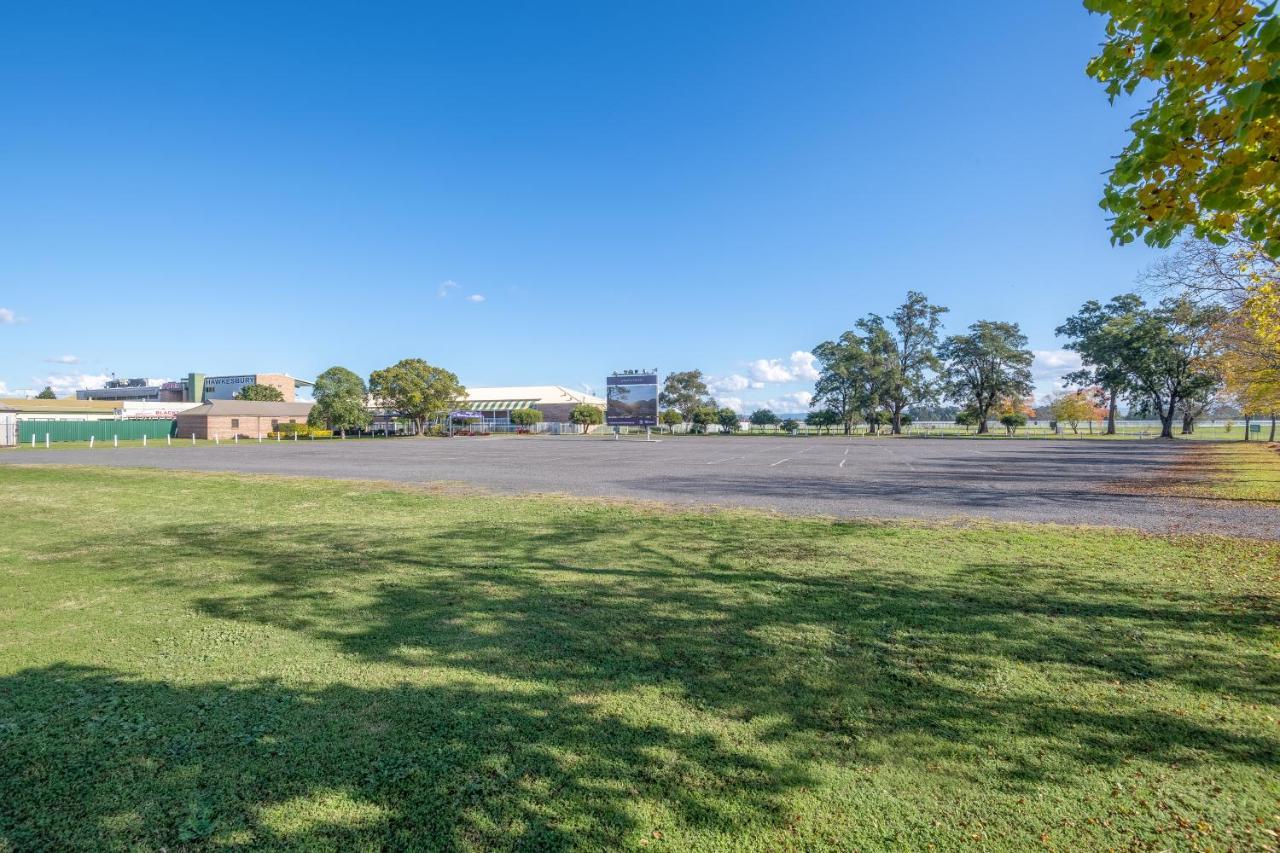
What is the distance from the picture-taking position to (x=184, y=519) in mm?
10094

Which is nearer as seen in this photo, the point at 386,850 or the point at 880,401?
the point at 386,850

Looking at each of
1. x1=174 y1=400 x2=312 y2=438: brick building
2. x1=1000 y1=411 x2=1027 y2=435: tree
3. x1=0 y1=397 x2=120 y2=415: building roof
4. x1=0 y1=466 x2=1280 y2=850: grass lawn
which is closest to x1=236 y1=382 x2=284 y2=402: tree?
x1=0 y1=397 x2=120 y2=415: building roof

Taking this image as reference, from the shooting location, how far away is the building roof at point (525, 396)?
99.2m

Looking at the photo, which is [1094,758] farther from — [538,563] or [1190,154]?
[538,563]

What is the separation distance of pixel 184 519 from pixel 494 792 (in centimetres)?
1061

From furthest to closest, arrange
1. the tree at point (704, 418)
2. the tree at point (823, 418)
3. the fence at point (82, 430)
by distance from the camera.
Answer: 1. the tree at point (704, 418)
2. the tree at point (823, 418)
3. the fence at point (82, 430)

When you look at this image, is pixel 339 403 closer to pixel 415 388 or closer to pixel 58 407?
pixel 415 388

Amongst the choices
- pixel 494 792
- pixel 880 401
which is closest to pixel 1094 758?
pixel 494 792

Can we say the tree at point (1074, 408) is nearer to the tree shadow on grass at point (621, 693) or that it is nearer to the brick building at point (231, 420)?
the tree shadow on grass at point (621, 693)

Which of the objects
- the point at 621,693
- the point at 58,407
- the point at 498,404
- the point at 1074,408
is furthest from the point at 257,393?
the point at 1074,408

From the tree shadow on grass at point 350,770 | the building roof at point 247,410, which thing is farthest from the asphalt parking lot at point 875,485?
the building roof at point 247,410

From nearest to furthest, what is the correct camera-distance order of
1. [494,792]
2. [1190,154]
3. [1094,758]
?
[494,792] → [1094,758] → [1190,154]

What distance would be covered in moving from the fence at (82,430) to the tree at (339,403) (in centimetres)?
1492

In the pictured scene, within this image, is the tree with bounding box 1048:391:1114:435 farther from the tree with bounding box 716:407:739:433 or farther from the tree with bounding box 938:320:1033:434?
the tree with bounding box 716:407:739:433
